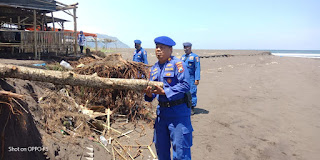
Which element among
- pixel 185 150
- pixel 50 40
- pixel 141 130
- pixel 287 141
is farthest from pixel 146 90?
pixel 50 40

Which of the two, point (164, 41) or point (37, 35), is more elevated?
point (37, 35)

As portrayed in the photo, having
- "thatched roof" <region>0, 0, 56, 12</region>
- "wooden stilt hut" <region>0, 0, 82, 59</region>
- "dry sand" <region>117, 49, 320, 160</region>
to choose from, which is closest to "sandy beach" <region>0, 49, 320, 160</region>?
"dry sand" <region>117, 49, 320, 160</region>

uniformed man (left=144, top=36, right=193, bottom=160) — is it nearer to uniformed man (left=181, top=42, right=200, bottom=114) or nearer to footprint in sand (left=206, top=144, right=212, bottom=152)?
footprint in sand (left=206, top=144, right=212, bottom=152)

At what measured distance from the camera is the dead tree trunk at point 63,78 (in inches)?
94.1

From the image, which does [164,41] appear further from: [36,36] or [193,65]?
[36,36]

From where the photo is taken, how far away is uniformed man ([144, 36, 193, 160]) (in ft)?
9.22

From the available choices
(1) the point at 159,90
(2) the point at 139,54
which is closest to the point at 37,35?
(2) the point at 139,54

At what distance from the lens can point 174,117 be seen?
287cm

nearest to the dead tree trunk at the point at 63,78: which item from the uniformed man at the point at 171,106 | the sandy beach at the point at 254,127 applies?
the uniformed man at the point at 171,106

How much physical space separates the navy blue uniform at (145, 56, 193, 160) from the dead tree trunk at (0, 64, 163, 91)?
0.21m

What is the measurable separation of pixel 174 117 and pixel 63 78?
151 cm

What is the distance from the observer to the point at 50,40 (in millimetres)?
11555

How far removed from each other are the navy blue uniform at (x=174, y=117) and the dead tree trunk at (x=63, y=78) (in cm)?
21

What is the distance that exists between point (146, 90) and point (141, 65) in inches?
131
